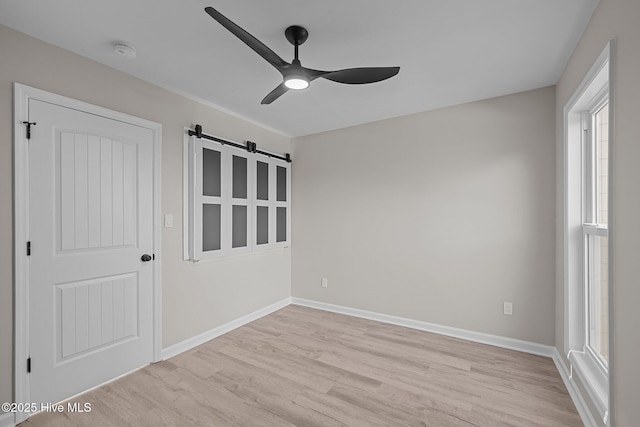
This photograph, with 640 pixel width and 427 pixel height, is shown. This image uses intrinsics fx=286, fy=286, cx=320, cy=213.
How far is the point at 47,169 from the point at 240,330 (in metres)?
2.32

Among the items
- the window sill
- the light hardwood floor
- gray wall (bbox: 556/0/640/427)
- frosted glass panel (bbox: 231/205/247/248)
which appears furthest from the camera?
frosted glass panel (bbox: 231/205/247/248)

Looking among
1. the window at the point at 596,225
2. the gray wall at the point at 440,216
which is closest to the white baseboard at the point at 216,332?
the gray wall at the point at 440,216

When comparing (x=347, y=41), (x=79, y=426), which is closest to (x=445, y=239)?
(x=347, y=41)

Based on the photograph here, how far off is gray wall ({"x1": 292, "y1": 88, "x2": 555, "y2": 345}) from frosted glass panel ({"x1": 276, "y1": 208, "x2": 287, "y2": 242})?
0.69ft

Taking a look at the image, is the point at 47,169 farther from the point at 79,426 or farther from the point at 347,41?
the point at 347,41

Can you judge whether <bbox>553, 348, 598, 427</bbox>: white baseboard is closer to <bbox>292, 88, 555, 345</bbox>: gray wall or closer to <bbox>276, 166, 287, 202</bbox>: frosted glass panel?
<bbox>292, 88, 555, 345</bbox>: gray wall

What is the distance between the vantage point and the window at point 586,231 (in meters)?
1.92

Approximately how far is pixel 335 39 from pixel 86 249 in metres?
2.36

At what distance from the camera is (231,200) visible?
3.32 m

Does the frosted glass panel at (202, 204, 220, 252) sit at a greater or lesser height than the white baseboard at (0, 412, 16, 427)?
greater

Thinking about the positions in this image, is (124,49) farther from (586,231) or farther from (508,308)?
(508,308)

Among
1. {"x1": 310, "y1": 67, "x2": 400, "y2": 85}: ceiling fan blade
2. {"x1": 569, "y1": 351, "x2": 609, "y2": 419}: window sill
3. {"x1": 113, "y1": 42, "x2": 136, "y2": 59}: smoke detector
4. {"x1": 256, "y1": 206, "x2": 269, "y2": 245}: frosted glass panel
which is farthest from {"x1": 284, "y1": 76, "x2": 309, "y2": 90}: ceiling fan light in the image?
{"x1": 569, "y1": 351, "x2": 609, "y2": 419}: window sill

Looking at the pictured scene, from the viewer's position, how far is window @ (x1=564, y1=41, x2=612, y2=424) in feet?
6.31

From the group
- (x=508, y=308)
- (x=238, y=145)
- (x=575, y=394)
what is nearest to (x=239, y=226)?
(x=238, y=145)
